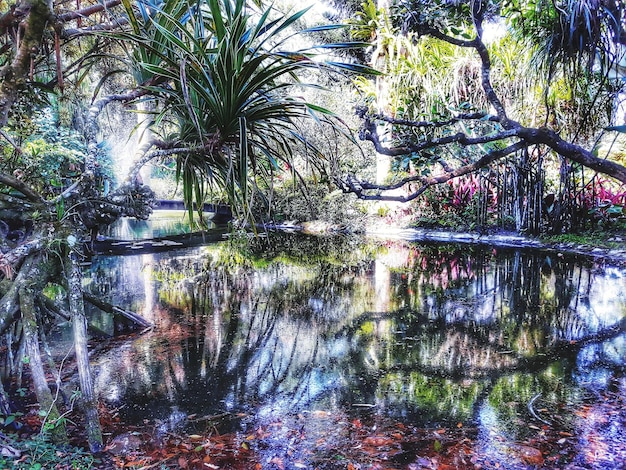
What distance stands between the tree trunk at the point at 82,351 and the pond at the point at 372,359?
1.26 ft

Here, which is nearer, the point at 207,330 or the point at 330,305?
the point at 207,330

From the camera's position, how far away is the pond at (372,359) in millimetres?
2408

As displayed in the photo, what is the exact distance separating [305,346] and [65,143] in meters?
2.76

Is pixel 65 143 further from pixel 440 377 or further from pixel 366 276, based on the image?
pixel 366 276

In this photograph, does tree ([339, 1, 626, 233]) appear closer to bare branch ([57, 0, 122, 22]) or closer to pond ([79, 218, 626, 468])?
pond ([79, 218, 626, 468])

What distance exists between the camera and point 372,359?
3518 millimetres

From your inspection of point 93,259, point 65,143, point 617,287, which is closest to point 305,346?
point 65,143

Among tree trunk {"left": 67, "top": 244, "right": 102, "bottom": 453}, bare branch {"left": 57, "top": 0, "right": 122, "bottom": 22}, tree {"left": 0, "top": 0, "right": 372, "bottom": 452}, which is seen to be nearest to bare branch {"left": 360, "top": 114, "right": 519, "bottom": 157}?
tree {"left": 0, "top": 0, "right": 372, "bottom": 452}

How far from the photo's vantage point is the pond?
241 centimetres

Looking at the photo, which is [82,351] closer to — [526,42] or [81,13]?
[81,13]

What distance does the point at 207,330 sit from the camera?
429 cm

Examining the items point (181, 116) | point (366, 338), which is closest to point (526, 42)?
point (366, 338)

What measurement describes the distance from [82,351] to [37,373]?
0.81ft

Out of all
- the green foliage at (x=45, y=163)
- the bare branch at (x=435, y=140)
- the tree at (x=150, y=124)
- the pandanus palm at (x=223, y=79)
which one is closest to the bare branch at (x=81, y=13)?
the tree at (x=150, y=124)
